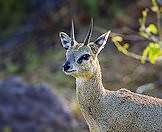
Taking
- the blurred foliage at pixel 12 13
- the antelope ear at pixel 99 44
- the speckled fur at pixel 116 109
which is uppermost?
the blurred foliage at pixel 12 13

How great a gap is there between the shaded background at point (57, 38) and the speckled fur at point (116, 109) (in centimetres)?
597

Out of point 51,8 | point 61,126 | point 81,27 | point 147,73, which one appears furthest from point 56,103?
point 51,8

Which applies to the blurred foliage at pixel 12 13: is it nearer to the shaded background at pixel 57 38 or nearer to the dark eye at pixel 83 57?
the shaded background at pixel 57 38

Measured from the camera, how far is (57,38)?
14.9 meters

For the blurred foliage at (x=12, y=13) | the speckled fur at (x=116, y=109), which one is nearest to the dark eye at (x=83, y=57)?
the speckled fur at (x=116, y=109)

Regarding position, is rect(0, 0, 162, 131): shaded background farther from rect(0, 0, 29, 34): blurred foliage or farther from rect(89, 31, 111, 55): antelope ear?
rect(89, 31, 111, 55): antelope ear

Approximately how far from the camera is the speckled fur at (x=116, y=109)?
239 inches

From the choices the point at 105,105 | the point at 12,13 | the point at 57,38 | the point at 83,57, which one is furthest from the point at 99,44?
the point at 12,13

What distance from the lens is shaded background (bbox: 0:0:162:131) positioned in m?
12.9

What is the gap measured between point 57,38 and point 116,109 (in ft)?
28.9

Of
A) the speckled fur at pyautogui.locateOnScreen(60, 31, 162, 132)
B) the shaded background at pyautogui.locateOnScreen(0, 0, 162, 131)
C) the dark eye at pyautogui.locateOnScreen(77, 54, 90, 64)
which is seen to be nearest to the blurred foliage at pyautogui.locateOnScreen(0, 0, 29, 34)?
the shaded background at pyautogui.locateOnScreen(0, 0, 162, 131)

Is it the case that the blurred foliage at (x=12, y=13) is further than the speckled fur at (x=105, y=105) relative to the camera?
Yes

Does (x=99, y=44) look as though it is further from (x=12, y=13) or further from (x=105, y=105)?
(x=12, y=13)

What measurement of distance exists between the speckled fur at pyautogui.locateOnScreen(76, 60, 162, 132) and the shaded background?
5.97 metres
